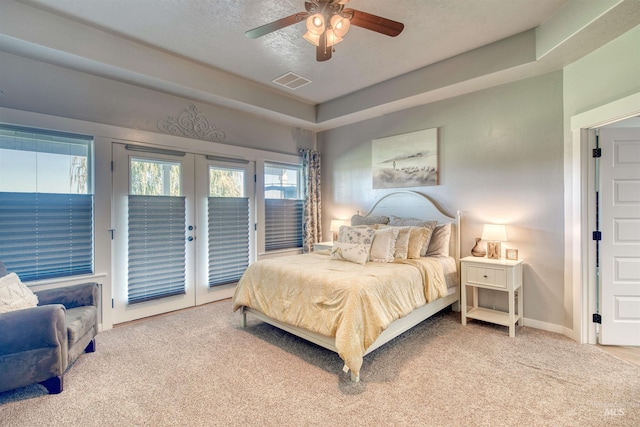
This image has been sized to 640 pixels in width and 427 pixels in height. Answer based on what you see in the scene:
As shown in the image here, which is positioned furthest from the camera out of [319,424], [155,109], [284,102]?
Answer: [284,102]

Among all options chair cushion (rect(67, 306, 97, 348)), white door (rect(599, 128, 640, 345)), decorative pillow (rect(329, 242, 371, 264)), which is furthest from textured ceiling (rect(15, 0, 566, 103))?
chair cushion (rect(67, 306, 97, 348))

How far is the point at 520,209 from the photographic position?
135 inches

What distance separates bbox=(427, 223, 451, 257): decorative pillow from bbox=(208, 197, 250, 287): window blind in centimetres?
275

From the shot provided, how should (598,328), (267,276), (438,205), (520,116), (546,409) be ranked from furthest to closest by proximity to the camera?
(438,205), (520,116), (267,276), (598,328), (546,409)

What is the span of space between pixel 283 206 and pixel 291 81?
208cm

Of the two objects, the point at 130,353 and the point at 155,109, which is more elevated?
the point at 155,109

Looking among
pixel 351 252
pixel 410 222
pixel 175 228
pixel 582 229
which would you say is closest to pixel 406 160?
pixel 410 222

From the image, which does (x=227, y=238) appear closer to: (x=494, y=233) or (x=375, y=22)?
(x=375, y=22)

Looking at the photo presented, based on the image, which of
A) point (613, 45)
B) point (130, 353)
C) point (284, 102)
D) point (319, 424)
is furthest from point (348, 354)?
point (284, 102)

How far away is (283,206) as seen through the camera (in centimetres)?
525

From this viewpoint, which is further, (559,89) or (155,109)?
(155,109)

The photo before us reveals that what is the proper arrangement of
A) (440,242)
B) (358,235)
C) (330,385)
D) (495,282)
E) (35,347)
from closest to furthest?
(35,347)
(330,385)
(495,282)
(358,235)
(440,242)

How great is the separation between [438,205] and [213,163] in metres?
3.26

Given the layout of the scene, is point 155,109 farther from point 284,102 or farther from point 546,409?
point 546,409
